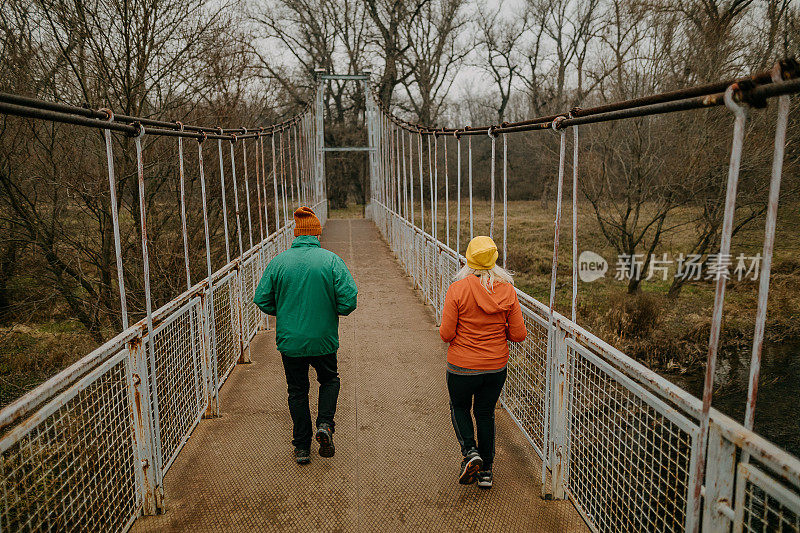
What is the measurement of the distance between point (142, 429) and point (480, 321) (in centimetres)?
149

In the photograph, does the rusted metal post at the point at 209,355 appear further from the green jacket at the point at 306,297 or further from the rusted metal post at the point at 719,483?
the rusted metal post at the point at 719,483

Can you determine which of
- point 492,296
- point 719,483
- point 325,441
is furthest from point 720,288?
point 325,441

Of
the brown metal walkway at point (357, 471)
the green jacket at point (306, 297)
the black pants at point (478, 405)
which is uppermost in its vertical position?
the green jacket at point (306, 297)

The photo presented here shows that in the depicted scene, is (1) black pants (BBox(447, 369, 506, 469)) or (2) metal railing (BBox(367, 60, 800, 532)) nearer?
(2) metal railing (BBox(367, 60, 800, 532))

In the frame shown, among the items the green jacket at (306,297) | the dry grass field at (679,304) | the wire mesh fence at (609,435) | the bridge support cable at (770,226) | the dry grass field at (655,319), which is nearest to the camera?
the bridge support cable at (770,226)

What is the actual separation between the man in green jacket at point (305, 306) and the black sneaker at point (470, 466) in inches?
27.7

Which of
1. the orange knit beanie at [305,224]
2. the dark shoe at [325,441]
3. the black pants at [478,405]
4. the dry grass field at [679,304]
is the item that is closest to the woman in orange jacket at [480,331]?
the black pants at [478,405]

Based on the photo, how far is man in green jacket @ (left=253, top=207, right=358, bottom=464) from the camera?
2.71m

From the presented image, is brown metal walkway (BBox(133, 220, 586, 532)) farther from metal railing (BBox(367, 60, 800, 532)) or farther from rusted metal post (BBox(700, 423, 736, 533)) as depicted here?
rusted metal post (BBox(700, 423, 736, 533))

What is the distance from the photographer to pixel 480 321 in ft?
8.02

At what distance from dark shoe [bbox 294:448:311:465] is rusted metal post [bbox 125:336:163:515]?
2.14ft

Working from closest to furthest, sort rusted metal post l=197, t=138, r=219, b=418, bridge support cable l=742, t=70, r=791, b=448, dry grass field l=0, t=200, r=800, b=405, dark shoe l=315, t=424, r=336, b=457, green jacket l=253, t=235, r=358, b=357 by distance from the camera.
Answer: bridge support cable l=742, t=70, r=791, b=448 → green jacket l=253, t=235, r=358, b=357 → dark shoe l=315, t=424, r=336, b=457 → rusted metal post l=197, t=138, r=219, b=418 → dry grass field l=0, t=200, r=800, b=405

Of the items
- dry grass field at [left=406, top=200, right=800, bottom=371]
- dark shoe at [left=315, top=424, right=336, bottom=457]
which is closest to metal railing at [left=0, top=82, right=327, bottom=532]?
dark shoe at [left=315, top=424, right=336, bottom=457]

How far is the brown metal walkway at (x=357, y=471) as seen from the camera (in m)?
2.33
